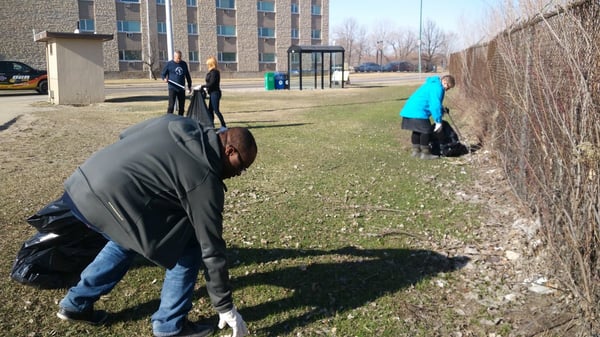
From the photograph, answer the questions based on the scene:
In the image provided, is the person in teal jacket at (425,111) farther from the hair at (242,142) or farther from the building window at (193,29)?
the building window at (193,29)

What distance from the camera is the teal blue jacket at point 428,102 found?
29.3ft

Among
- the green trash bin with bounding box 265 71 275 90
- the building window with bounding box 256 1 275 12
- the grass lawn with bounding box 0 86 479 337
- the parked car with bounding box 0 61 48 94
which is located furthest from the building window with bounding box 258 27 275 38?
the grass lawn with bounding box 0 86 479 337

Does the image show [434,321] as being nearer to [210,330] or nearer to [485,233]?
[210,330]

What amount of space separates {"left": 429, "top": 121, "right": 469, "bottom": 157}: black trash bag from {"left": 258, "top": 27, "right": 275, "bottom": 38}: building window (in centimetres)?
5540

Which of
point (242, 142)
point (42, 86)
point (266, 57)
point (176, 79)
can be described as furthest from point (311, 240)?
point (266, 57)

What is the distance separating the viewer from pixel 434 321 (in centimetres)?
372

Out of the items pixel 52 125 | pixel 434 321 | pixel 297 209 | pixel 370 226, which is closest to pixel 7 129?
pixel 52 125

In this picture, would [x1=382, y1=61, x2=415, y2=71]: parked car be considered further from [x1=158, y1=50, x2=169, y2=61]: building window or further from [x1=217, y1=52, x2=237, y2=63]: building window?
[x1=158, y1=50, x2=169, y2=61]: building window

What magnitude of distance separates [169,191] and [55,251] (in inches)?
61.3

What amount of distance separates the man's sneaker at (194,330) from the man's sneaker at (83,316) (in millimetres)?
603

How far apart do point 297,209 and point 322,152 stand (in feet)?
12.7

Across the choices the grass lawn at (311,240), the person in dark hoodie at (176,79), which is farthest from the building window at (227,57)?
the grass lawn at (311,240)

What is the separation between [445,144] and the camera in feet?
30.9

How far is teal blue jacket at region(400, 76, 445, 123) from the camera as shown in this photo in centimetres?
895
